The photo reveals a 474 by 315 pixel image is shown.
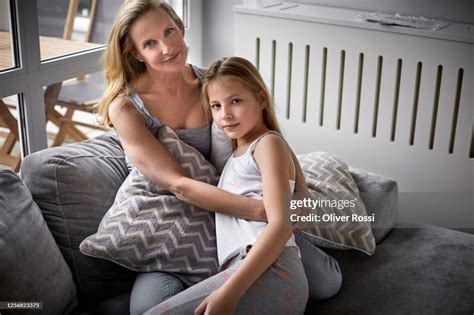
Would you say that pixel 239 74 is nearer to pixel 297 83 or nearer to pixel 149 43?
pixel 149 43

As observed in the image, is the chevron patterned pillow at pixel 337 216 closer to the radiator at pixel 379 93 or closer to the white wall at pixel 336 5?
the radiator at pixel 379 93

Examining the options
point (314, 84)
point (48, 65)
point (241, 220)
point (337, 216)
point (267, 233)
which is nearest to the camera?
point (267, 233)

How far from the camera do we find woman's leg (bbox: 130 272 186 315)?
153 cm

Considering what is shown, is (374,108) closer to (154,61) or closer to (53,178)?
(154,61)

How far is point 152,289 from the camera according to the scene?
1555mm

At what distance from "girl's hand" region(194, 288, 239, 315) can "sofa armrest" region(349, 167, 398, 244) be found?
2.42 feet

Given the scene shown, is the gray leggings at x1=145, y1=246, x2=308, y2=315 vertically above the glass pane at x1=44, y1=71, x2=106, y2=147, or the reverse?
the glass pane at x1=44, y1=71, x2=106, y2=147

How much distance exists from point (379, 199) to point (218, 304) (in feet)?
2.71

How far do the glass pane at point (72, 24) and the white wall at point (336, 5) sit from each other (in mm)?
494

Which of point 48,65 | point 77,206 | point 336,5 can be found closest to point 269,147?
point 77,206

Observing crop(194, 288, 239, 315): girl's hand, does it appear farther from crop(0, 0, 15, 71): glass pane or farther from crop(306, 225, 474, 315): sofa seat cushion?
crop(0, 0, 15, 71): glass pane

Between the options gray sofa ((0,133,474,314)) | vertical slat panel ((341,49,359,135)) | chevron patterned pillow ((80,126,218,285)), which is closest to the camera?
gray sofa ((0,133,474,314))

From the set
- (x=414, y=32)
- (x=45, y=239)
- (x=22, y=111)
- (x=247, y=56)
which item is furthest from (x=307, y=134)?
(x=45, y=239)

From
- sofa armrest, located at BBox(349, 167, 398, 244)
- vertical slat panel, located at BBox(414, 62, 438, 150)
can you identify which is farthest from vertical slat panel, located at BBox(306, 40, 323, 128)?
sofa armrest, located at BBox(349, 167, 398, 244)
